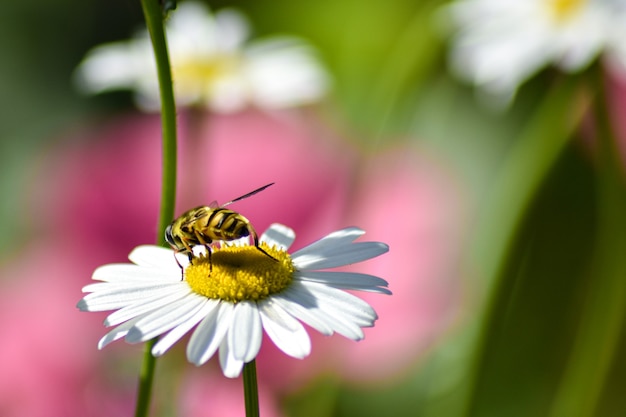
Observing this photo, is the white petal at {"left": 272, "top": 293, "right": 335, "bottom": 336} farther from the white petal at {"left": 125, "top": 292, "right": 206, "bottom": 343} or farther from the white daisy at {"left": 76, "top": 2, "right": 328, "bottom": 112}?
the white daisy at {"left": 76, "top": 2, "right": 328, "bottom": 112}

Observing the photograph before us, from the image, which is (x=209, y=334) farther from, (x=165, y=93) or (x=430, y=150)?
(x=430, y=150)

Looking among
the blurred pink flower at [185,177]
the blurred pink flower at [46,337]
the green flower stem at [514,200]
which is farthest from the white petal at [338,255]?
the blurred pink flower at [185,177]

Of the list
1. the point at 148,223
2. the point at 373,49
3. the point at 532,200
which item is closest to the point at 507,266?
the point at 532,200

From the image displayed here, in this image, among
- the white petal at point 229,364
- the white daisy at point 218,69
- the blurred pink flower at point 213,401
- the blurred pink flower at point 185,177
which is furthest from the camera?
the blurred pink flower at point 185,177

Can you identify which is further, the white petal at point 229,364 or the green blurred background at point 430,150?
the green blurred background at point 430,150

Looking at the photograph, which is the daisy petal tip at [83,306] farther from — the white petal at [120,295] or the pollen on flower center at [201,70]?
the pollen on flower center at [201,70]

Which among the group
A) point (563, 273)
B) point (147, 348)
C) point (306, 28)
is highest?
point (306, 28)

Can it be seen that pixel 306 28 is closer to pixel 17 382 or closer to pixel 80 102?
pixel 80 102
